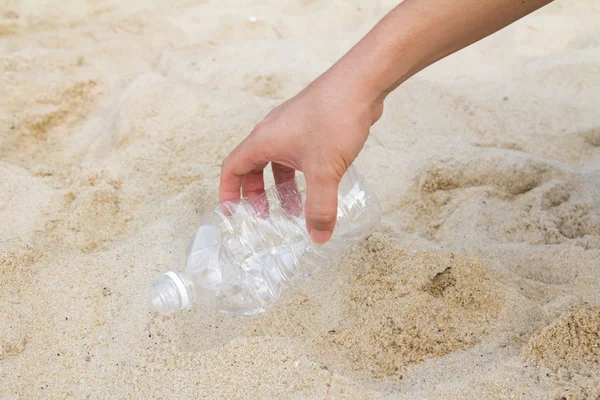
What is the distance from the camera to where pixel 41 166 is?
90.8 inches

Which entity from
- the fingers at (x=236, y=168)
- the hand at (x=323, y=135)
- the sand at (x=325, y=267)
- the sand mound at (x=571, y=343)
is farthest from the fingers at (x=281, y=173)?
the sand mound at (x=571, y=343)

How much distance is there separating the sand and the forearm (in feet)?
2.11

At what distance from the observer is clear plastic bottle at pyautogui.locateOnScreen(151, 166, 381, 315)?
5.88 feet

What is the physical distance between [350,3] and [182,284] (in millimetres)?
2677

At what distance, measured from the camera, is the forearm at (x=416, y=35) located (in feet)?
A: 4.38

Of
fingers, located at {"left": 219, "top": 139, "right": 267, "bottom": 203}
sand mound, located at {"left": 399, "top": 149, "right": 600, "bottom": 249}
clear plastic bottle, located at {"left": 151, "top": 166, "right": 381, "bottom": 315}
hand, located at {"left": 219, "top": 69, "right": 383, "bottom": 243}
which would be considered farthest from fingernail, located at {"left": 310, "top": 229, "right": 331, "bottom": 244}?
sand mound, located at {"left": 399, "top": 149, "right": 600, "bottom": 249}

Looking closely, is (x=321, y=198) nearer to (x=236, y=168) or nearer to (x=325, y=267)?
(x=236, y=168)

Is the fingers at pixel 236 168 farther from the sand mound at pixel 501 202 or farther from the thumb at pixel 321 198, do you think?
the sand mound at pixel 501 202

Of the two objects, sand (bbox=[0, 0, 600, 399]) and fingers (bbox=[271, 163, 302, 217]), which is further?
fingers (bbox=[271, 163, 302, 217])

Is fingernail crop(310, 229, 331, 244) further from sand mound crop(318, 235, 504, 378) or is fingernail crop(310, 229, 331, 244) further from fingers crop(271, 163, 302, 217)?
fingers crop(271, 163, 302, 217)

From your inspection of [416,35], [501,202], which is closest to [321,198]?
[416,35]

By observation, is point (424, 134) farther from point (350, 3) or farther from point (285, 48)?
point (350, 3)

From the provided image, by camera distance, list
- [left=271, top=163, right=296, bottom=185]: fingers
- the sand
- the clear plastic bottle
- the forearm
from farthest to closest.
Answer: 1. [left=271, top=163, right=296, bottom=185]: fingers
2. the clear plastic bottle
3. the sand
4. the forearm

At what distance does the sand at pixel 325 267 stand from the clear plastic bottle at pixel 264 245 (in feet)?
0.31
